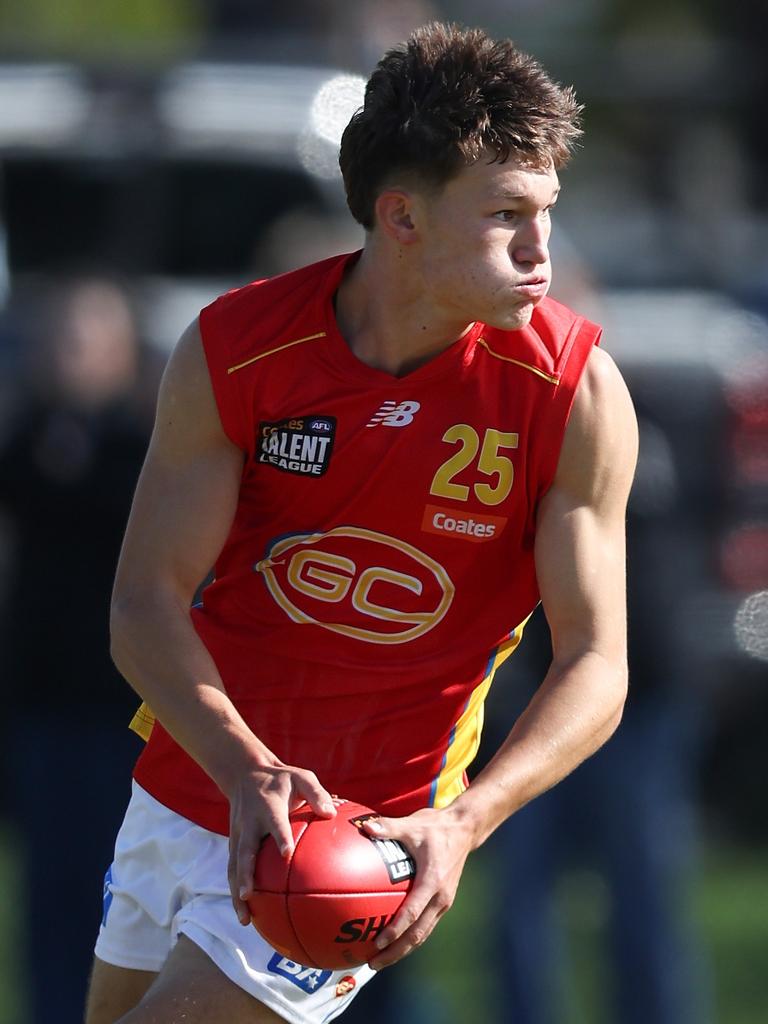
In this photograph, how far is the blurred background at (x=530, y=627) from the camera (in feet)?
23.1

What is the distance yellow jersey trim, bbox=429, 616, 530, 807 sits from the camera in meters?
4.49

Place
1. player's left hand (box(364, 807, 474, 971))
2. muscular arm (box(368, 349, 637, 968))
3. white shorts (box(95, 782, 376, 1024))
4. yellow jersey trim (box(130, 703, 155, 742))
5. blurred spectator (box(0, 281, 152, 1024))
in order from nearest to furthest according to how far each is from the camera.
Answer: player's left hand (box(364, 807, 474, 971))
muscular arm (box(368, 349, 637, 968))
white shorts (box(95, 782, 376, 1024))
yellow jersey trim (box(130, 703, 155, 742))
blurred spectator (box(0, 281, 152, 1024))

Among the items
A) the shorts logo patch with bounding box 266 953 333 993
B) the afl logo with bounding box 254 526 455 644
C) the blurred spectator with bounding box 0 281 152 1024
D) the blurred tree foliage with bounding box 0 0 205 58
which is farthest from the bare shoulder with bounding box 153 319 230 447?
the blurred tree foliage with bounding box 0 0 205 58

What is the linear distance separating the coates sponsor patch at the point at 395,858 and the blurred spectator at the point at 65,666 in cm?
327

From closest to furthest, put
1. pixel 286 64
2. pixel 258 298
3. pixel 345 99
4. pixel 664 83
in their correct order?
pixel 258 298 < pixel 345 99 < pixel 286 64 < pixel 664 83

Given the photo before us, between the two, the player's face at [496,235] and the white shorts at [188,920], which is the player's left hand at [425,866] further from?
the player's face at [496,235]

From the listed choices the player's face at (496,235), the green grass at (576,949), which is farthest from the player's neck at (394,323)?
the green grass at (576,949)

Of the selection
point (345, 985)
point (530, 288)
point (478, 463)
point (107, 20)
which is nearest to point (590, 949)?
point (345, 985)

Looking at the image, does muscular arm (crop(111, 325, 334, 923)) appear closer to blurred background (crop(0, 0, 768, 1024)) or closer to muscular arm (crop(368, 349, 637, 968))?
muscular arm (crop(368, 349, 637, 968))

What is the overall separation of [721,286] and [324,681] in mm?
6940

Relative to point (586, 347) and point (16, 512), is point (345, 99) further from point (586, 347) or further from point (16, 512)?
point (586, 347)

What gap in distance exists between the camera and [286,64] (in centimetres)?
1094

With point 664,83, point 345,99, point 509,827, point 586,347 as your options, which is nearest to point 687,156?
point 664,83

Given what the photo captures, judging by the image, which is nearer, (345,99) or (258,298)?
(258,298)
